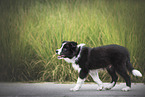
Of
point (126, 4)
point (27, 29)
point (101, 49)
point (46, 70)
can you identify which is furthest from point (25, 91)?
point (126, 4)

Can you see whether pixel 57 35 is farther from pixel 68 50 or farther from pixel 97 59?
pixel 97 59

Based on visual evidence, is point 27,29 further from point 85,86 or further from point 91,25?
point 85,86

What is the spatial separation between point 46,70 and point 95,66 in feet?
6.56

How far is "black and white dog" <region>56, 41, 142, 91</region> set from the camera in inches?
195

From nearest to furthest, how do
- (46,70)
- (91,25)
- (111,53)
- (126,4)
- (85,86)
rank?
(111,53) < (85,86) < (46,70) < (91,25) < (126,4)

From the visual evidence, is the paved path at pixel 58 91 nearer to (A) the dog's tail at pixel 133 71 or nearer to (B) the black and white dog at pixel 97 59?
(B) the black and white dog at pixel 97 59

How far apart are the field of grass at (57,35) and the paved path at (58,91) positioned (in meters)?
0.72

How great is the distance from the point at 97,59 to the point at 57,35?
89.4 inches

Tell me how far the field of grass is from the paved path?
2.36 ft

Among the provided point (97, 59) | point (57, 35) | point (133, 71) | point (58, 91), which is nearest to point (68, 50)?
point (97, 59)

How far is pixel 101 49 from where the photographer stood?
201 inches

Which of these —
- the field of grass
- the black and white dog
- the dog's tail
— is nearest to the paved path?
the black and white dog

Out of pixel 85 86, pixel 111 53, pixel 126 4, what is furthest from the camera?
pixel 126 4

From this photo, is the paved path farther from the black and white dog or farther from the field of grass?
the field of grass
